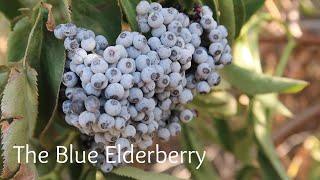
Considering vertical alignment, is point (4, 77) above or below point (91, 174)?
above

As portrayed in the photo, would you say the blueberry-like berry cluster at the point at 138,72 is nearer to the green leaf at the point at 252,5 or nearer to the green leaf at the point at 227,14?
the green leaf at the point at 227,14

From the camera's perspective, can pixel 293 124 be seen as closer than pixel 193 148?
No

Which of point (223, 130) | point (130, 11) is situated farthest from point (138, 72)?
point (223, 130)

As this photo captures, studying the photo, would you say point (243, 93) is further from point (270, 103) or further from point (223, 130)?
point (223, 130)

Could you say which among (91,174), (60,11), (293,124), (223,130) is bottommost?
(293,124)

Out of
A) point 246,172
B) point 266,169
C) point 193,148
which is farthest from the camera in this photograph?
point 246,172

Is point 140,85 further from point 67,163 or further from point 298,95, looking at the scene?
point 298,95

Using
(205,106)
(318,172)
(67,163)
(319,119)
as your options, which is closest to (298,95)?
(319,119)

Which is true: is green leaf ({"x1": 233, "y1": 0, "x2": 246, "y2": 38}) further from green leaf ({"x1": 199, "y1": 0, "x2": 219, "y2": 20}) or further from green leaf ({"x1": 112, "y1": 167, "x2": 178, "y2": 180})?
green leaf ({"x1": 112, "y1": 167, "x2": 178, "y2": 180})
